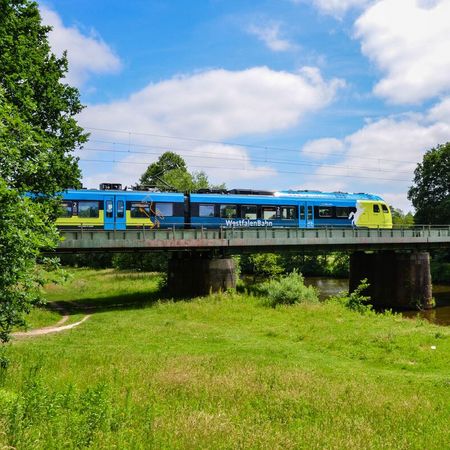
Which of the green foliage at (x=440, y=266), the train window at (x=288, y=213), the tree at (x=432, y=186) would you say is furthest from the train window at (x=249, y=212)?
the tree at (x=432, y=186)

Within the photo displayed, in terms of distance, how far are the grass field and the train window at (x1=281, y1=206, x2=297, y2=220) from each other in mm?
14721

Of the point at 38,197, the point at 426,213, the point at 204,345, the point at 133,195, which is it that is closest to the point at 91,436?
the point at 204,345

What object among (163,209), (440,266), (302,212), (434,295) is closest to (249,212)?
(302,212)

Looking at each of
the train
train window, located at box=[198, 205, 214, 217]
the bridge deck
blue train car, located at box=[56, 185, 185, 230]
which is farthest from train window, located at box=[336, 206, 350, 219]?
blue train car, located at box=[56, 185, 185, 230]

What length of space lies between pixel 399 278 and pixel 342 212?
9.24 meters

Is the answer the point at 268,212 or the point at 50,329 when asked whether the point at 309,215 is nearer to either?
the point at 268,212

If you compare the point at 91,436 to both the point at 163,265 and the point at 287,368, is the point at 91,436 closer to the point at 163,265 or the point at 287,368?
the point at 287,368

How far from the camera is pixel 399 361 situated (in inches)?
611

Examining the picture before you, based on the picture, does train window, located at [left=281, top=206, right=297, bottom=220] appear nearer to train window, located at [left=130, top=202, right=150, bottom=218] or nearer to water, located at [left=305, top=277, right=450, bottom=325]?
water, located at [left=305, top=277, right=450, bottom=325]

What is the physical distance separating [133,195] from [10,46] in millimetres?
13980

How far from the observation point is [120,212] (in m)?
31.3

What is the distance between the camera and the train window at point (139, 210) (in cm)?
3163

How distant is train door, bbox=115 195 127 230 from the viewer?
1228 inches

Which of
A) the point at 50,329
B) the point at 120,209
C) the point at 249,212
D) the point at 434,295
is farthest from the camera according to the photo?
the point at 434,295
